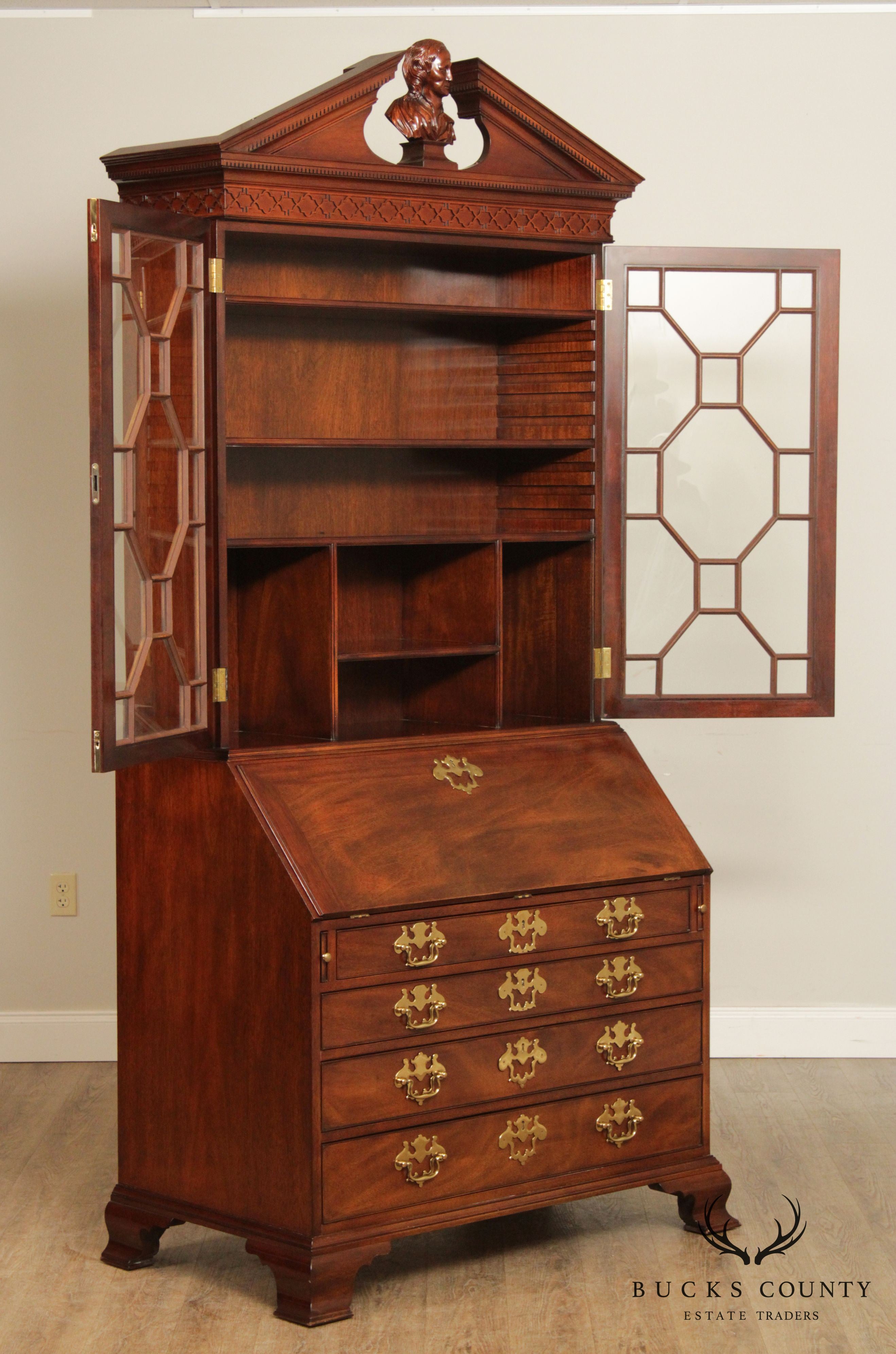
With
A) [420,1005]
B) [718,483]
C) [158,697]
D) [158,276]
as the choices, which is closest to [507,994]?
[420,1005]

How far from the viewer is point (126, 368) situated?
2.59 meters

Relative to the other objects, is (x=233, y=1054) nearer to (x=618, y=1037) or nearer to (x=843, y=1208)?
(x=618, y=1037)

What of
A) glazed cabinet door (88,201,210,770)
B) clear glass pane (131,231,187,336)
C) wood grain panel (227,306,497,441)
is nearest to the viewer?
glazed cabinet door (88,201,210,770)

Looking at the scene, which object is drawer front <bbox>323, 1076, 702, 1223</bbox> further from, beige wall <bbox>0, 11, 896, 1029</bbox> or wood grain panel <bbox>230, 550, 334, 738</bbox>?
beige wall <bbox>0, 11, 896, 1029</bbox>

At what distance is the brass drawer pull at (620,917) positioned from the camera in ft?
9.48

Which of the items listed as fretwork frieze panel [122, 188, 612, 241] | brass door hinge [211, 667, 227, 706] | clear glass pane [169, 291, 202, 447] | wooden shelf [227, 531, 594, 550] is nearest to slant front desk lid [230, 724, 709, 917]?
brass door hinge [211, 667, 227, 706]

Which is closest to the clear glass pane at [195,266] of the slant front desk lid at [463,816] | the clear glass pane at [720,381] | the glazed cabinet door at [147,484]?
the glazed cabinet door at [147,484]

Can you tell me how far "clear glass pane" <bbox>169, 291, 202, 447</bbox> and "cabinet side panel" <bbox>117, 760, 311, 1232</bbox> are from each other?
2.03ft

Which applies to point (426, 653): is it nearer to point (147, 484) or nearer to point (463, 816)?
point (463, 816)

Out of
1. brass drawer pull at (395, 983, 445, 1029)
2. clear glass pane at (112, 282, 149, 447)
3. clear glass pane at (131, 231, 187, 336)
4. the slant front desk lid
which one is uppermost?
clear glass pane at (131, 231, 187, 336)

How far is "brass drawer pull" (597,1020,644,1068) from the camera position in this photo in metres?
2.90

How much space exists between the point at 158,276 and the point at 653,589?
123 centimetres

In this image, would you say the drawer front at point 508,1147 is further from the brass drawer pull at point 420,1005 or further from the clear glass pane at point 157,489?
the clear glass pane at point 157,489

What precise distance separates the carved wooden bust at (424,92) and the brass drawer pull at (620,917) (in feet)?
4.96
